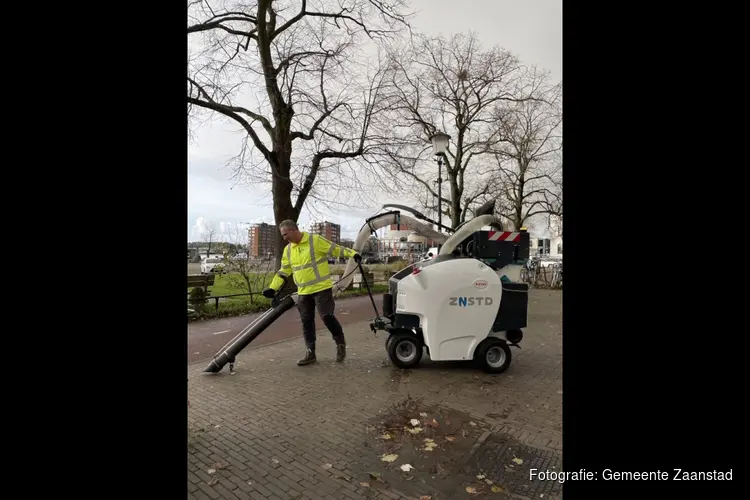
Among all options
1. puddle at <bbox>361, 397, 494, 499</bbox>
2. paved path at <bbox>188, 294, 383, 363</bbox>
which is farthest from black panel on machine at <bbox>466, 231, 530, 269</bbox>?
paved path at <bbox>188, 294, 383, 363</bbox>

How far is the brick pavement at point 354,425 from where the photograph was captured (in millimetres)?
2729

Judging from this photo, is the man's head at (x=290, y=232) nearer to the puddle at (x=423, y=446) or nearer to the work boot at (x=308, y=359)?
the work boot at (x=308, y=359)

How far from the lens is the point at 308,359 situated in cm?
572

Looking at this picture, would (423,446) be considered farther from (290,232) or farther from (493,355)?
(290,232)

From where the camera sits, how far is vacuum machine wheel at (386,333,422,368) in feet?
17.7

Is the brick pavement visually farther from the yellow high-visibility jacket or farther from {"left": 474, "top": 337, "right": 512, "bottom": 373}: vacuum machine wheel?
the yellow high-visibility jacket

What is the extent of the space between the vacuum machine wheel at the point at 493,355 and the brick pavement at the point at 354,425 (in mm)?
125
